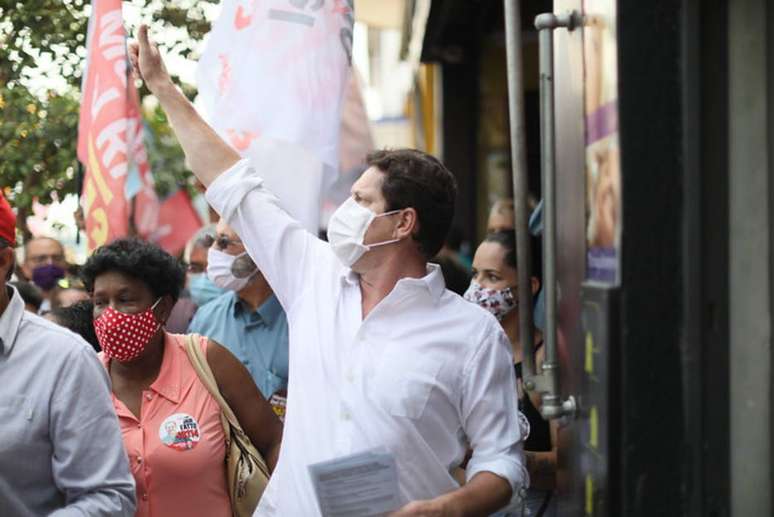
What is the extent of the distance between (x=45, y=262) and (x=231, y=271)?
3166 mm

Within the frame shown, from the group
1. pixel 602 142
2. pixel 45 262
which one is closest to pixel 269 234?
pixel 602 142

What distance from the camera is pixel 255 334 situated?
5543 mm

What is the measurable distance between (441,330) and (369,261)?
0.36m

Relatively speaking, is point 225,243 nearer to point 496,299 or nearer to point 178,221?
point 496,299

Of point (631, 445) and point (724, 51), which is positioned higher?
point (724, 51)

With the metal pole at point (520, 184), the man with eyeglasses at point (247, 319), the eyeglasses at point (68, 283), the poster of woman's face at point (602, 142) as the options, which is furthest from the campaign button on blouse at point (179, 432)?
the eyeglasses at point (68, 283)

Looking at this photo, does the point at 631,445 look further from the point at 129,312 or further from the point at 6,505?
the point at 129,312

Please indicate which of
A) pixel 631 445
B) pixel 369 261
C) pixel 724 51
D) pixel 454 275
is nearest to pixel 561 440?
pixel 369 261

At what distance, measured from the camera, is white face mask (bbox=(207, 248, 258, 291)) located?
569cm

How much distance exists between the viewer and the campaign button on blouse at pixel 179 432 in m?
4.25

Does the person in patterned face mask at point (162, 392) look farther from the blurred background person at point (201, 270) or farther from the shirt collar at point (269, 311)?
the blurred background person at point (201, 270)

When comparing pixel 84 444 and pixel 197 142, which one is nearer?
pixel 84 444

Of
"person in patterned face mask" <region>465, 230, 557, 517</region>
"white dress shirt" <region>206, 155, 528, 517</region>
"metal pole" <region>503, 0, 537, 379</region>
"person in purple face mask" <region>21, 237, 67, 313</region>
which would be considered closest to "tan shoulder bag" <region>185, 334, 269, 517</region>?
"white dress shirt" <region>206, 155, 528, 517</region>

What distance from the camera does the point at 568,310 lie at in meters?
3.37
